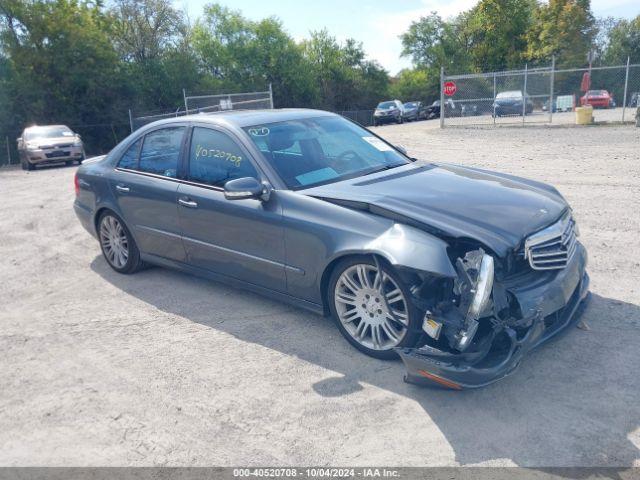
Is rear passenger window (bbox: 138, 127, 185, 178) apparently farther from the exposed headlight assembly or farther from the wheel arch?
the exposed headlight assembly

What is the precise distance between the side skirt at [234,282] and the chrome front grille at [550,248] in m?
1.52

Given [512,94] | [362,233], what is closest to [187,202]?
[362,233]

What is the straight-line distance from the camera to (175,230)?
5.27 m

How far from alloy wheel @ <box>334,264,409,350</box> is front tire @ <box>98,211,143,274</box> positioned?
2821 millimetres

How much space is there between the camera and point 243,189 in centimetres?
429

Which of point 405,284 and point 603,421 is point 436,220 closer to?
point 405,284

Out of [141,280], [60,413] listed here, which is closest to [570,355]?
[60,413]

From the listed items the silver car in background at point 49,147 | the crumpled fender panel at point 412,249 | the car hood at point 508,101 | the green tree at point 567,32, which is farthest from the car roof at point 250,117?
the green tree at point 567,32

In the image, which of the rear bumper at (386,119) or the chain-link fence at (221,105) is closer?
the chain-link fence at (221,105)

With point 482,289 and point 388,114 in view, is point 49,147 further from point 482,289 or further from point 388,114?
point 388,114

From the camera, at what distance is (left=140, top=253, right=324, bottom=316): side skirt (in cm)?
433

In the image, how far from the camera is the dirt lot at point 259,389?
3.08 m

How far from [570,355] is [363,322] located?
4.60ft

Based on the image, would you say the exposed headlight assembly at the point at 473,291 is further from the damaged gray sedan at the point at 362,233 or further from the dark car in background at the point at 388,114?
the dark car in background at the point at 388,114
